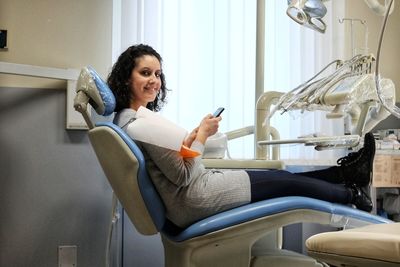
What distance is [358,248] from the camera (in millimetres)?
823

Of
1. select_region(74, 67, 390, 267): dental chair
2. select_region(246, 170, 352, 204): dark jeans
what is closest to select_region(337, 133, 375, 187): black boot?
select_region(246, 170, 352, 204): dark jeans

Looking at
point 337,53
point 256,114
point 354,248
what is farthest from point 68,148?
point 337,53

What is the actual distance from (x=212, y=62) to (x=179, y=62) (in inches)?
8.5

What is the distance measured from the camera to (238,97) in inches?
105

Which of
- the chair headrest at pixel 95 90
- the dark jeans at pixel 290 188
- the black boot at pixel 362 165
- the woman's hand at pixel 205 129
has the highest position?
the chair headrest at pixel 95 90

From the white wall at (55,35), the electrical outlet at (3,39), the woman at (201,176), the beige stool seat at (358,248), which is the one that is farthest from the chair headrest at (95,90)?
the beige stool seat at (358,248)

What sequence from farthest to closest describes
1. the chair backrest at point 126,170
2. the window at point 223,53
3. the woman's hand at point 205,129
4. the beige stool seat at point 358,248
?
the window at point 223,53 < the woman's hand at point 205,129 < the chair backrest at point 126,170 < the beige stool seat at point 358,248

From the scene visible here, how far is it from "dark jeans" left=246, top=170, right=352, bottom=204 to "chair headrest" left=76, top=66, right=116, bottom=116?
612 millimetres

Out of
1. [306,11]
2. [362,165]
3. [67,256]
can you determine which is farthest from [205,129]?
[67,256]

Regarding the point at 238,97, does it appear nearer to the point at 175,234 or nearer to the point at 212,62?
the point at 212,62

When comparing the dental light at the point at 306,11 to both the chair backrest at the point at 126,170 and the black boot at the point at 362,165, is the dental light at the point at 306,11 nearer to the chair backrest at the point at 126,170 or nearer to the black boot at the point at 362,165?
the black boot at the point at 362,165

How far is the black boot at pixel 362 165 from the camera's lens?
176cm

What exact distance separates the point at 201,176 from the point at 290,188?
0.35 metres

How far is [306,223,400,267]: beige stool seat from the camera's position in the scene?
30.8 inches
